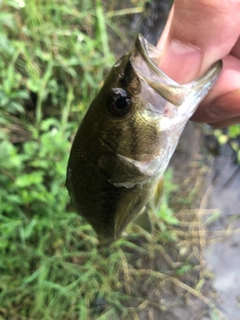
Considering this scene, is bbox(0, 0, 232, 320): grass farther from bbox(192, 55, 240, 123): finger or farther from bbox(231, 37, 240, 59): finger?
bbox(231, 37, 240, 59): finger

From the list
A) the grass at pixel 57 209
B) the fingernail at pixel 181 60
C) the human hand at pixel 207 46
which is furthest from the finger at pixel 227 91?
the grass at pixel 57 209

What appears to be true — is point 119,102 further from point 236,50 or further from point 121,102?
point 236,50

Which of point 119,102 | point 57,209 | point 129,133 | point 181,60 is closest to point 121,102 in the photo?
point 119,102

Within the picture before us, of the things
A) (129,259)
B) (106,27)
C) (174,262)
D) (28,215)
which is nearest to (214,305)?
(174,262)

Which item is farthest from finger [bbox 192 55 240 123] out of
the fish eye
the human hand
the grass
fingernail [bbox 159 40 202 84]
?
the grass

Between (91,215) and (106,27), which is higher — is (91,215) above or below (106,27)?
below

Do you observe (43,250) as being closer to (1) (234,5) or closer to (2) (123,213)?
(2) (123,213)
